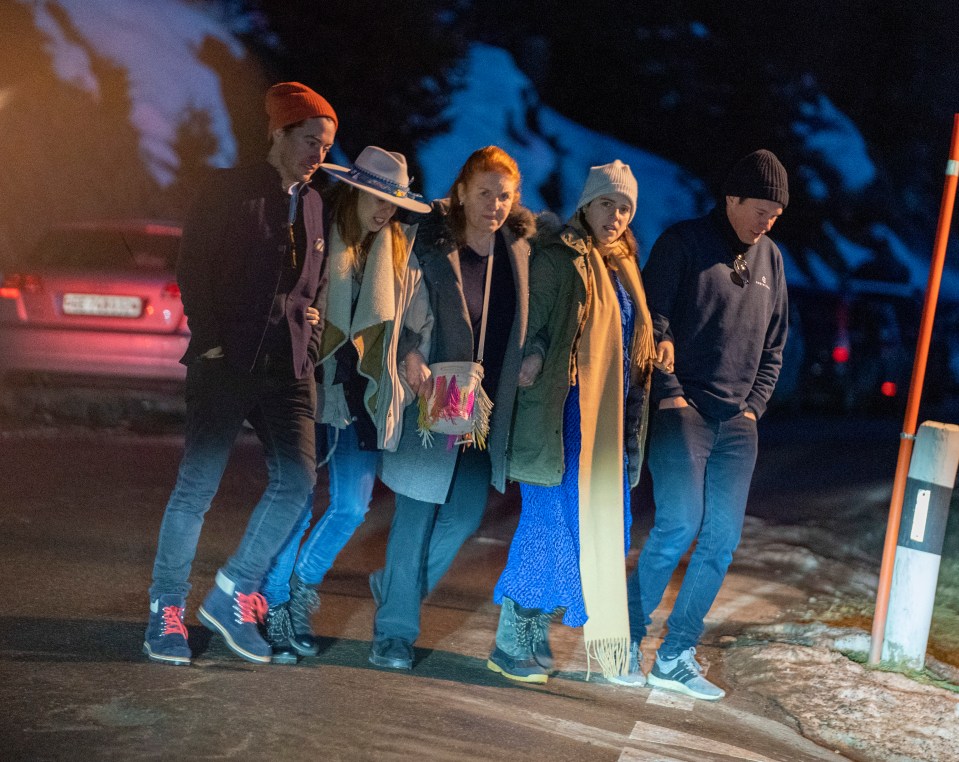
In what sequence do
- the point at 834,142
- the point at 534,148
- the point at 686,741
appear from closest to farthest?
the point at 686,741 → the point at 534,148 → the point at 834,142

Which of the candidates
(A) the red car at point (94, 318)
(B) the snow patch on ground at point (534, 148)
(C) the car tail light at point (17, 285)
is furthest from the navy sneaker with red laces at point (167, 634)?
(B) the snow patch on ground at point (534, 148)

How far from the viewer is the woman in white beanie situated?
4641 millimetres

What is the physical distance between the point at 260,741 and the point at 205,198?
6.05 feet

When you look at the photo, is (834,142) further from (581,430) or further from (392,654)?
(392,654)

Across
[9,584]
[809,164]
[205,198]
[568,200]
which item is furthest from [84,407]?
[809,164]

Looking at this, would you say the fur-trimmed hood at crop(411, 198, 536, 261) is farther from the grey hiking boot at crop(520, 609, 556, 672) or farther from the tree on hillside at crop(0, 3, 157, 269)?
the tree on hillside at crop(0, 3, 157, 269)

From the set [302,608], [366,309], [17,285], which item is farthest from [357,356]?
[17,285]

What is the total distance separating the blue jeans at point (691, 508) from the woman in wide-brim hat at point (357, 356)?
3.35 feet

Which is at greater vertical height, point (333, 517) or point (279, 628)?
point (333, 517)

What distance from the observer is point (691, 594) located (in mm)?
4855

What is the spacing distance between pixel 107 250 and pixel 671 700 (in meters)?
6.62

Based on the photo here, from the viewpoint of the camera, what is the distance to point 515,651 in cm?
474

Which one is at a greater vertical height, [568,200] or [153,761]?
[568,200]

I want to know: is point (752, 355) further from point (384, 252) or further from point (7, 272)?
point (7, 272)
